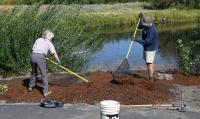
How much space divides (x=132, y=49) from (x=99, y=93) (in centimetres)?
1506

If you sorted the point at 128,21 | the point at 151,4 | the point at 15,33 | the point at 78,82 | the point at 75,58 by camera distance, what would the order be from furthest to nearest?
the point at 151,4 < the point at 128,21 < the point at 75,58 < the point at 15,33 < the point at 78,82

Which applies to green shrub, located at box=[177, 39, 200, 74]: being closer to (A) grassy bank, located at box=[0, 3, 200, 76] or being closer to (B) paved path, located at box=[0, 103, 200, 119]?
(A) grassy bank, located at box=[0, 3, 200, 76]

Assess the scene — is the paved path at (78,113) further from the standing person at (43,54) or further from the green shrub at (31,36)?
the green shrub at (31,36)

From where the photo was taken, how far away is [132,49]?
89.6 ft

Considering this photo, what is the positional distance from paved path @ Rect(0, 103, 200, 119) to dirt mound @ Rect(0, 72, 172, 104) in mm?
617

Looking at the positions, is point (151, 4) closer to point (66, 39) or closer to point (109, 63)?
point (109, 63)

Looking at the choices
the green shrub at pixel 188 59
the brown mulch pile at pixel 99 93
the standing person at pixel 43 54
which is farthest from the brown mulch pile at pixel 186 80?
the standing person at pixel 43 54

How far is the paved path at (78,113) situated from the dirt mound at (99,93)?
617mm

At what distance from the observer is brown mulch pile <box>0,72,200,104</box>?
39.7 feet

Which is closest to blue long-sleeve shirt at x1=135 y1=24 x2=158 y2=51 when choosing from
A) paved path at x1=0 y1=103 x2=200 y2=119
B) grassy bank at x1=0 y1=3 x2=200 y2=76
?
paved path at x1=0 y1=103 x2=200 y2=119

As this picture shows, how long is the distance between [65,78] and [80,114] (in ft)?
11.7

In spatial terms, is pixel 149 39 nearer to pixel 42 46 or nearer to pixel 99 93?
pixel 99 93

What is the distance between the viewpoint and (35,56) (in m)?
12.6

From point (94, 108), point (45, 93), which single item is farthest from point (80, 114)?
point (45, 93)
